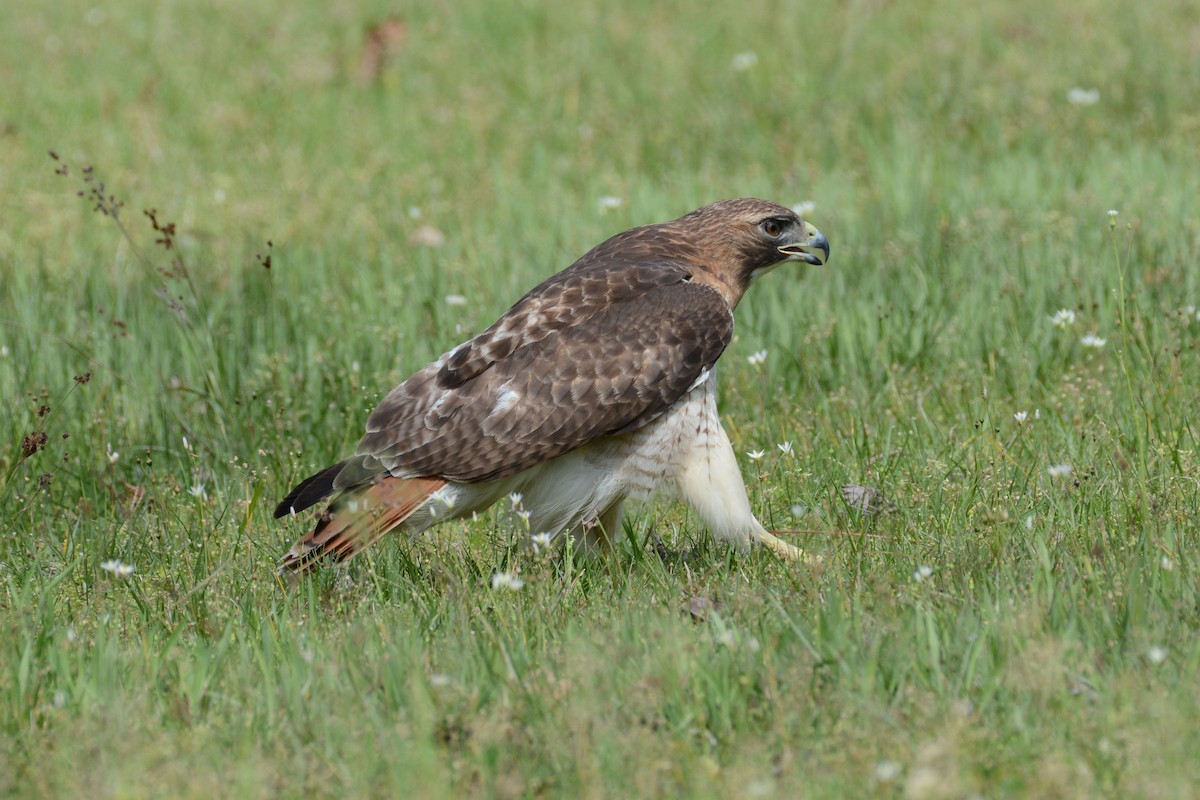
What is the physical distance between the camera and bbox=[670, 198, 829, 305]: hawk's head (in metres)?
5.60

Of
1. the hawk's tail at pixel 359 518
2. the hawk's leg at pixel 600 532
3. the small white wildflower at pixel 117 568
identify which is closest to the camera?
the small white wildflower at pixel 117 568

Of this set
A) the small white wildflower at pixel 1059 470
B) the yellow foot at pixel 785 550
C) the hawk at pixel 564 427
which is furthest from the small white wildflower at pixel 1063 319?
the yellow foot at pixel 785 550

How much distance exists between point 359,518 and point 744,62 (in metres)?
6.96

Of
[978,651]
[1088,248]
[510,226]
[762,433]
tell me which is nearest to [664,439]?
[762,433]

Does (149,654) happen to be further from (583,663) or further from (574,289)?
(574,289)

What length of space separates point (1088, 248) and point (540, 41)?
5.79 m

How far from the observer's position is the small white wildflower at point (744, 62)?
432 inches

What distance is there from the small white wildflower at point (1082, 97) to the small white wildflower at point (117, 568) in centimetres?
690

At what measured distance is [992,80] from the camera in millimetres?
10227

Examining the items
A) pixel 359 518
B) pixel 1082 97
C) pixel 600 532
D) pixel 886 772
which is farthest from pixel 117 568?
pixel 1082 97

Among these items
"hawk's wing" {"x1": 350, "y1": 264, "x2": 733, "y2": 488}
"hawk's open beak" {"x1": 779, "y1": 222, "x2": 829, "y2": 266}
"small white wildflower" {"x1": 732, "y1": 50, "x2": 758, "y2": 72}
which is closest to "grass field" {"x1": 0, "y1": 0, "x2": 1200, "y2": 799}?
"small white wildflower" {"x1": 732, "y1": 50, "x2": 758, "y2": 72}

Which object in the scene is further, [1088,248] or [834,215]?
[834,215]

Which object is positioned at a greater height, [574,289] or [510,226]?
[574,289]

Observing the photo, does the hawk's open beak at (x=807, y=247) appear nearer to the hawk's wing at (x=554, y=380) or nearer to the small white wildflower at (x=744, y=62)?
the hawk's wing at (x=554, y=380)
